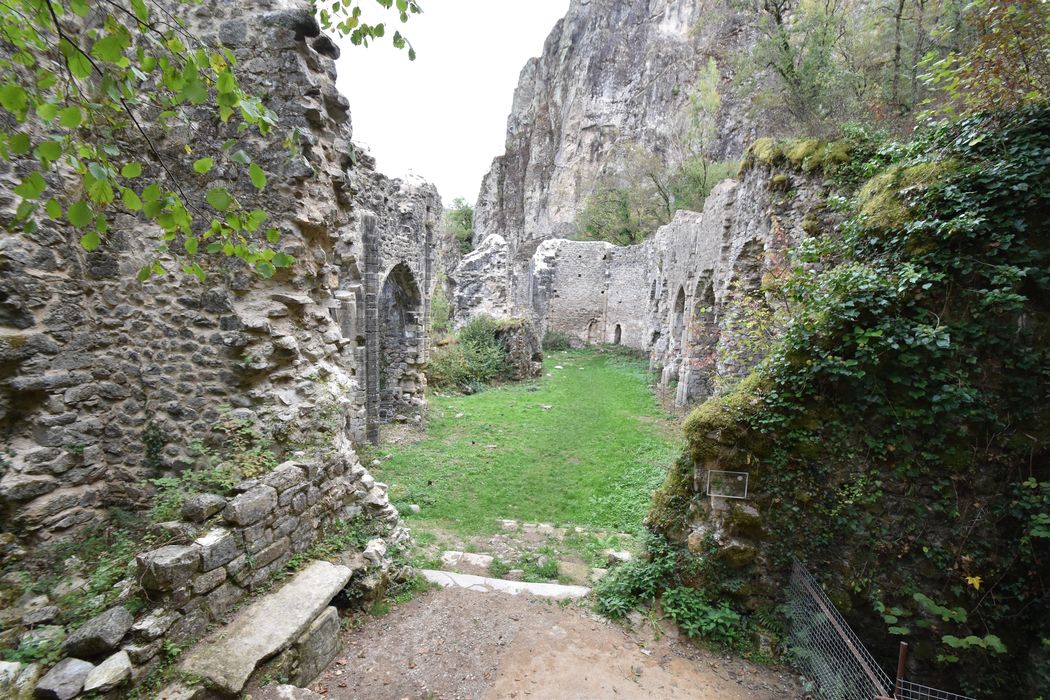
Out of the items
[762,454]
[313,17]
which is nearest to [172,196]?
[313,17]

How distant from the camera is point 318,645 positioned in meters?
3.36

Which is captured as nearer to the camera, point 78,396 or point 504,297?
point 78,396

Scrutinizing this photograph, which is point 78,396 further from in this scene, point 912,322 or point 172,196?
point 912,322

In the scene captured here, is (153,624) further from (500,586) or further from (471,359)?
(471,359)

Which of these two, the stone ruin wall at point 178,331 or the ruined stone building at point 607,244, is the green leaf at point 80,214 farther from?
the ruined stone building at point 607,244

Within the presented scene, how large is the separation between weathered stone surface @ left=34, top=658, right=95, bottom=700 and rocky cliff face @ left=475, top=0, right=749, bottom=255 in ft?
83.4

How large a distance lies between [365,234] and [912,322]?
8610mm

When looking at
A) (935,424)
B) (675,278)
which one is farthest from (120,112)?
(675,278)

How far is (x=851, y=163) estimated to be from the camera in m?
6.86

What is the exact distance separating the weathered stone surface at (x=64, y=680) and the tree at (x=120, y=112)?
2112 millimetres

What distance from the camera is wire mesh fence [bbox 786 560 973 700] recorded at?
3.11 m

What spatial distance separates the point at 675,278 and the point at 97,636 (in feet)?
53.7

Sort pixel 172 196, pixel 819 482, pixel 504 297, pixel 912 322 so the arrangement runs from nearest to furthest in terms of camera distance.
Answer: pixel 172 196 < pixel 912 322 < pixel 819 482 < pixel 504 297

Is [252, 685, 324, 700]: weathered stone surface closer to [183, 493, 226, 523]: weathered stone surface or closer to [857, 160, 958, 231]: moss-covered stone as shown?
[183, 493, 226, 523]: weathered stone surface
